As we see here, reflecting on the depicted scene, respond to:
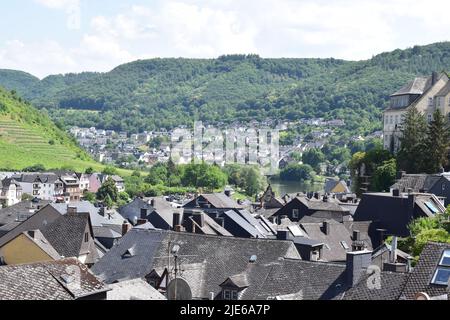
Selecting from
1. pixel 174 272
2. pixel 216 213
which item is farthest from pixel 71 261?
pixel 216 213

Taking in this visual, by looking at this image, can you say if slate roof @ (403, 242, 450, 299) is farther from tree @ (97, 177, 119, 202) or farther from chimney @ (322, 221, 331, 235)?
tree @ (97, 177, 119, 202)

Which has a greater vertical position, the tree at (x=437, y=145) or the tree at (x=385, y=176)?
the tree at (x=437, y=145)

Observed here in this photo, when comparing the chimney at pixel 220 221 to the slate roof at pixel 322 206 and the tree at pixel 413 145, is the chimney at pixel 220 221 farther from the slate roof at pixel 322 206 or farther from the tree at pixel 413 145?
the tree at pixel 413 145

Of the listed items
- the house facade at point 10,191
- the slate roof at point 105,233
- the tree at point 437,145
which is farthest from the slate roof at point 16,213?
the house facade at point 10,191

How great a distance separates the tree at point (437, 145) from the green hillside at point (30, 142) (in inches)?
3531

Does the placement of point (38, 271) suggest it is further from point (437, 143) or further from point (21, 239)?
Result: point (437, 143)

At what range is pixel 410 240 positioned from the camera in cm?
4084

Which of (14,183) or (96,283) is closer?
(96,283)

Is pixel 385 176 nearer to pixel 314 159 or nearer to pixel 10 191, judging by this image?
pixel 10 191

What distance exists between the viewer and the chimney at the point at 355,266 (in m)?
24.9

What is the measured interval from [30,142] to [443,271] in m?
137

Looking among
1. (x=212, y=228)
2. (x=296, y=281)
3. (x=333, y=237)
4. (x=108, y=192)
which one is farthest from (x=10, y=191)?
(x=296, y=281)
